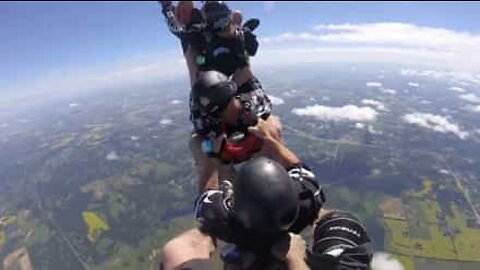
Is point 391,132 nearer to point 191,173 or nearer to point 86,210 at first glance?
point 191,173

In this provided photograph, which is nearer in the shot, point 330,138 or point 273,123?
point 273,123

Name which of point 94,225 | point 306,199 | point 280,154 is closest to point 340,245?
point 306,199

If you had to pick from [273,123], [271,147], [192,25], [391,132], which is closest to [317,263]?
[271,147]

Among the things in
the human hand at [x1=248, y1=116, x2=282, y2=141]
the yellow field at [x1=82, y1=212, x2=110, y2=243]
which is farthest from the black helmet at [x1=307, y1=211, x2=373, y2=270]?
the yellow field at [x1=82, y1=212, x2=110, y2=243]

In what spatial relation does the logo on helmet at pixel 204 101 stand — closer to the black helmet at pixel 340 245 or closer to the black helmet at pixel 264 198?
the black helmet at pixel 264 198

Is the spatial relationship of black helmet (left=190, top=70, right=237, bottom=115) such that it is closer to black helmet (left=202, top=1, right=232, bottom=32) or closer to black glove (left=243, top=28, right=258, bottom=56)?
black helmet (left=202, top=1, right=232, bottom=32)
